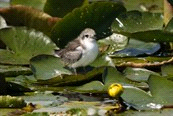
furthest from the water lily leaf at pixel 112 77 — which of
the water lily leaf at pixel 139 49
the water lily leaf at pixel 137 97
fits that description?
the water lily leaf at pixel 139 49

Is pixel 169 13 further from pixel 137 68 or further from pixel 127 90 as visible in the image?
pixel 127 90

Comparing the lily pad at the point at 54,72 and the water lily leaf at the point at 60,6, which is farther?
the water lily leaf at the point at 60,6

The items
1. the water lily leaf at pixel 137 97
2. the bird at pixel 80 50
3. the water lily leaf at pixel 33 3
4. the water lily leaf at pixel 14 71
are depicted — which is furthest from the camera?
the water lily leaf at pixel 33 3

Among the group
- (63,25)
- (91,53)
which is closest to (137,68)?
(91,53)

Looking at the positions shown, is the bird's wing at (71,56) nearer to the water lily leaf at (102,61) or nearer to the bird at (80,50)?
the bird at (80,50)

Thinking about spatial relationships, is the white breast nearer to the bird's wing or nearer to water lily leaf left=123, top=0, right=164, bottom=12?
the bird's wing

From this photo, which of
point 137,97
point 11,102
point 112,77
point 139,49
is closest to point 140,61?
point 139,49
